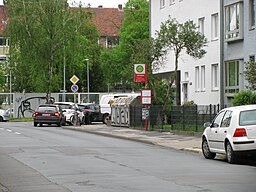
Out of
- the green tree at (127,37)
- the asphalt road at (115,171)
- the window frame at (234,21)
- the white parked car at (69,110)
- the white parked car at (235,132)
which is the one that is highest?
the green tree at (127,37)

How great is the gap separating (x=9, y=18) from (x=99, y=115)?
19256mm

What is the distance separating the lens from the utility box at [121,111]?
138 feet

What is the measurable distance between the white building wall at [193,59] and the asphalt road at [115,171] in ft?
66.0

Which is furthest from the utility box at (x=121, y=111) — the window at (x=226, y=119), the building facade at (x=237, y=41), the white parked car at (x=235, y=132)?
the window at (x=226, y=119)

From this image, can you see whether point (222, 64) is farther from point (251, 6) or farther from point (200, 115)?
point (200, 115)

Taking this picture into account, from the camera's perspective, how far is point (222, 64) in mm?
42750

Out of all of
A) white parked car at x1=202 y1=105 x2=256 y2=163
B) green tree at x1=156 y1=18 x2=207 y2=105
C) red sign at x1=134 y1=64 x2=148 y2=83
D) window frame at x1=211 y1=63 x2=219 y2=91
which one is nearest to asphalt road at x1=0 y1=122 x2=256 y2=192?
white parked car at x1=202 y1=105 x2=256 y2=163

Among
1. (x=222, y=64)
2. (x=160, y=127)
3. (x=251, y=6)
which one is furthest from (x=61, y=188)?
(x=222, y=64)

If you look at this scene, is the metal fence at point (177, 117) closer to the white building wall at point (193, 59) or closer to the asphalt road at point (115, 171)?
the white building wall at point (193, 59)

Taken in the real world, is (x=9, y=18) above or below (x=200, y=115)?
above

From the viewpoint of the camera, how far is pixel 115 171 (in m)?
16.5

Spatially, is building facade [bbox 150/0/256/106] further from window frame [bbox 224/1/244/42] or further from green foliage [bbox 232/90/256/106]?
green foliage [bbox 232/90/256/106]

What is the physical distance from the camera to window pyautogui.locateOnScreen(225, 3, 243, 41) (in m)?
39.5

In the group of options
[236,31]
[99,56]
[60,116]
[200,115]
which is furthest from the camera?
[99,56]
